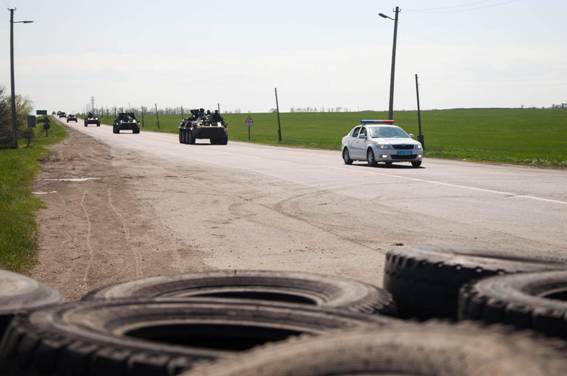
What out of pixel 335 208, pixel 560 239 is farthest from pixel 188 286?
pixel 335 208

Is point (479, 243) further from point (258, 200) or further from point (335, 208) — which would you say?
point (258, 200)

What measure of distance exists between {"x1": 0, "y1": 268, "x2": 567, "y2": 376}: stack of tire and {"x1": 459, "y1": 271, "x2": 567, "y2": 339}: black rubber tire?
1.81 feet

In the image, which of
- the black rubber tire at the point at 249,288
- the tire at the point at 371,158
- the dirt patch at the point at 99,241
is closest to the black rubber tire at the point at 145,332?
the black rubber tire at the point at 249,288

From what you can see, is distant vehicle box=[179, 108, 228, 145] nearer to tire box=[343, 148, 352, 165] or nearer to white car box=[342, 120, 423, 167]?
white car box=[342, 120, 423, 167]

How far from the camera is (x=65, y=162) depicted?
103ft

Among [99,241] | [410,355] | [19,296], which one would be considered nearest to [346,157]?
[99,241]

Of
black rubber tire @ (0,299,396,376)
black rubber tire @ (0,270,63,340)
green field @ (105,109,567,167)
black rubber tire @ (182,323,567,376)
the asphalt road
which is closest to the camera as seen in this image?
black rubber tire @ (182,323,567,376)

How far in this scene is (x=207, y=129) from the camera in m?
56.6

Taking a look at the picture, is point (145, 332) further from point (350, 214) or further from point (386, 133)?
point (386, 133)

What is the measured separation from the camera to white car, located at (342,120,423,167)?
2973 cm

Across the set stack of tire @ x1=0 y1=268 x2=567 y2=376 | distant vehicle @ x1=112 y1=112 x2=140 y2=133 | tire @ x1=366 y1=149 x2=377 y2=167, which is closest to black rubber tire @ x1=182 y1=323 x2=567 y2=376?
stack of tire @ x1=0 y1=268 x2=567 y2=376

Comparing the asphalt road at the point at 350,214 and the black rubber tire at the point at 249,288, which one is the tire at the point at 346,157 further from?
the black rubber tire at the point at 249,288

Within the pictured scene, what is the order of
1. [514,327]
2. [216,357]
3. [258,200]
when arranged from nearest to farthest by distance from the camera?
[216,357] < [514,327] < [258,200]

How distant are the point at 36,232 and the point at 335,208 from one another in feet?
17.4
